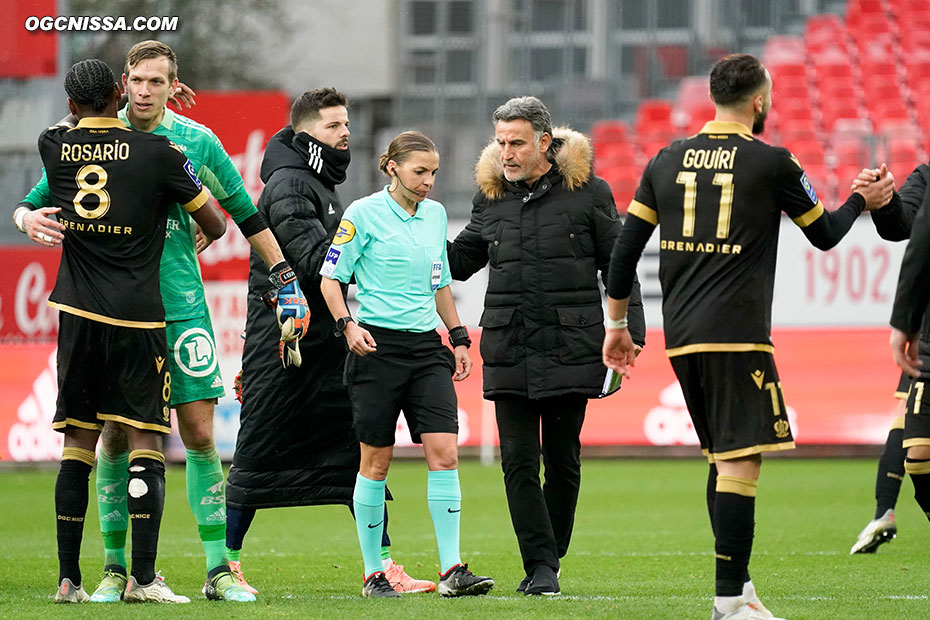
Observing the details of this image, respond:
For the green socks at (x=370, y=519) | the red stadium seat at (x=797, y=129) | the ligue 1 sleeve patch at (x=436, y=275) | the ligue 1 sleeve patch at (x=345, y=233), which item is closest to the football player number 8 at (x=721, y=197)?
the ligue 1 sleeve patch at (x=436, y=275)

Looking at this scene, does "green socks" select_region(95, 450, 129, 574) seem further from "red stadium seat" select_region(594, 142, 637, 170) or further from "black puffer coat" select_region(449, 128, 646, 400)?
"red stadium seat" select_region(594, 142, 637, 170)

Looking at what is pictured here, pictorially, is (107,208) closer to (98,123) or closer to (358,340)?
(98,123)

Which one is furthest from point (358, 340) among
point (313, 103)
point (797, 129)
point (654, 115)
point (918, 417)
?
point (654, 115)

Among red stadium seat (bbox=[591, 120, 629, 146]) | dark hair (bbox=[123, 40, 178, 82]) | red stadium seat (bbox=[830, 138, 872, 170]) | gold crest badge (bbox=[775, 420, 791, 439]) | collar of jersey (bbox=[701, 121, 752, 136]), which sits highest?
red stadium seat (bbox=[591, 120, 629, 146])

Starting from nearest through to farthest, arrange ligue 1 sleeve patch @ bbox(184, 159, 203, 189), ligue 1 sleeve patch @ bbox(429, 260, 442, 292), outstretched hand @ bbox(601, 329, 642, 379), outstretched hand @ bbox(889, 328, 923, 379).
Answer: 1. outstretched hand @ bbox(889, 328, 923, 379)
2. outstretched hand @ bbox(601, 329, 642, 379)
3. ligue 1 sleeve patch @ bbox(184, 159, 203, 189)
4. ligue 1 sleeve patch @ bbox(429, 260, 442, 292)

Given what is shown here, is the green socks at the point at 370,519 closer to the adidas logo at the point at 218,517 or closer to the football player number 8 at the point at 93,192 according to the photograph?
the adidas logo at the point at 218,517

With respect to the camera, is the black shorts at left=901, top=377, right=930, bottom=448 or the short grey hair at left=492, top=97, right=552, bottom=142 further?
the black shorts at left=901, top=377, right=930, bottom=448

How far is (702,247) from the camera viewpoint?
4.88 m

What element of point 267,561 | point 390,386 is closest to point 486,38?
point 267,561

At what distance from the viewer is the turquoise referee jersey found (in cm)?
586

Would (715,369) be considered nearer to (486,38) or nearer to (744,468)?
(744,468)

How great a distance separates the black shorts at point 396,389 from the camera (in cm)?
581

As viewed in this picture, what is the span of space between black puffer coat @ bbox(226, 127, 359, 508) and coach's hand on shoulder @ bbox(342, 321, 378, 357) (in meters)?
0.71

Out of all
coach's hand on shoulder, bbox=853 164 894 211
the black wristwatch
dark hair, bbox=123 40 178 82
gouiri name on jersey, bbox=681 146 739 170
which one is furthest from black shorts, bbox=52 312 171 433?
coach's hand on shoulder, bbox=853 164 894 211
